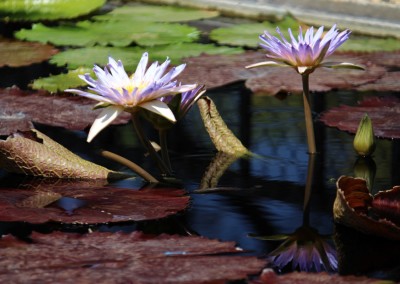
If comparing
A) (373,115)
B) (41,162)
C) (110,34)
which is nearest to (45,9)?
(110,34)

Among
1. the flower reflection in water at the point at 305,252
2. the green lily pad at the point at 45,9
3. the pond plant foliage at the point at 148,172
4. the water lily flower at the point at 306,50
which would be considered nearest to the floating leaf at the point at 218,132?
the pond plant foliage at the point at 148,172

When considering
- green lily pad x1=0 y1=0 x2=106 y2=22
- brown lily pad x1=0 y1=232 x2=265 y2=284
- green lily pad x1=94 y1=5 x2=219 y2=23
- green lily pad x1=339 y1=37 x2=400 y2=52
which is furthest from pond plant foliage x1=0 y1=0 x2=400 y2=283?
green lily pad x1=0 y1=0 x2=106 y2=22

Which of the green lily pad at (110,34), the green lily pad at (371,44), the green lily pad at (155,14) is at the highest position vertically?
the green lily pad at (155,14)

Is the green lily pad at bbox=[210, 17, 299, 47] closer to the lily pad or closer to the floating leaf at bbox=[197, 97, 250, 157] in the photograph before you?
the lily pad

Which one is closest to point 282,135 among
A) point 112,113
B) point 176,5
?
point 112,113

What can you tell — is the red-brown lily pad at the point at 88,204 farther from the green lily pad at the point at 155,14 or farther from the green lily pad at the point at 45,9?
the green lily pad at the point at 45,9

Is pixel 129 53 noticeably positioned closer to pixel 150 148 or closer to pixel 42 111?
pixel 42 111
